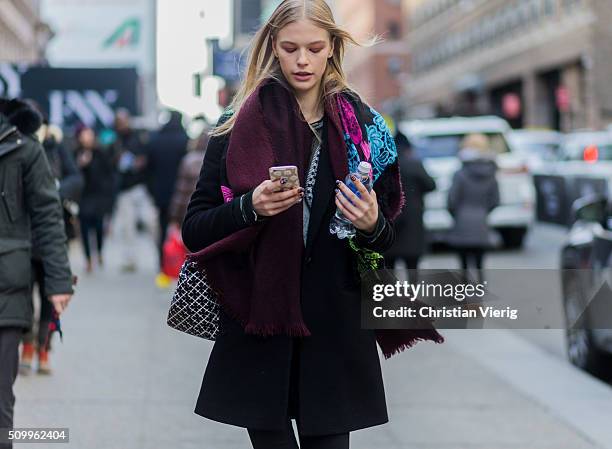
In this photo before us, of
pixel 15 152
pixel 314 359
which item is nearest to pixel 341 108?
pixel 314 359

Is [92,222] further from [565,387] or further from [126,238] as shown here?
[565,387]

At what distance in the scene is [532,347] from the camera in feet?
31.9

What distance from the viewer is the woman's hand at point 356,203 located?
10.6 ft

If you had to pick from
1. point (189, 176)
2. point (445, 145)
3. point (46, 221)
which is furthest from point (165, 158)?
point (46, 221)

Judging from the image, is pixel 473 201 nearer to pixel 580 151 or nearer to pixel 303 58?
pixel 303 58

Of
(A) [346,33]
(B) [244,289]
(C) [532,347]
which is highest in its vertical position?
(A) [346,33]

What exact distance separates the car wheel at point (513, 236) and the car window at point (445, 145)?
119cm

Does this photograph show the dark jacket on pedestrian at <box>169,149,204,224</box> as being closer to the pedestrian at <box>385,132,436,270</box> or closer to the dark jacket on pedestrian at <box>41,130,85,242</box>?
the pedestrian at <box>385,132,436,270</box>

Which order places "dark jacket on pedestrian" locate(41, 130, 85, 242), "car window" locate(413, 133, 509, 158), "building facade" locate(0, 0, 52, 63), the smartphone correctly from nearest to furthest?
the smartphone
"dark jacket on pedestrian" locate(41, 130, 85, 242)
"car window" locate(413, 133, 509, 158)
"building facade" locate(0, 0, 52, 63)

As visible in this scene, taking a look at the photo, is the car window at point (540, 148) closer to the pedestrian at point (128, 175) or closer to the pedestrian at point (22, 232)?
the pedestrian at point (128, 175)

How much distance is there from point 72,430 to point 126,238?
30.1 ft

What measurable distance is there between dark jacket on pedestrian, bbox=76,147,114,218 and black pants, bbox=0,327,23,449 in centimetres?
1040

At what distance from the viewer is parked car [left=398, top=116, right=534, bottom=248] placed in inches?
694

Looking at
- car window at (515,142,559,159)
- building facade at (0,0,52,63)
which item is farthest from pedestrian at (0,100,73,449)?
building facade at (0,0,52,63)
